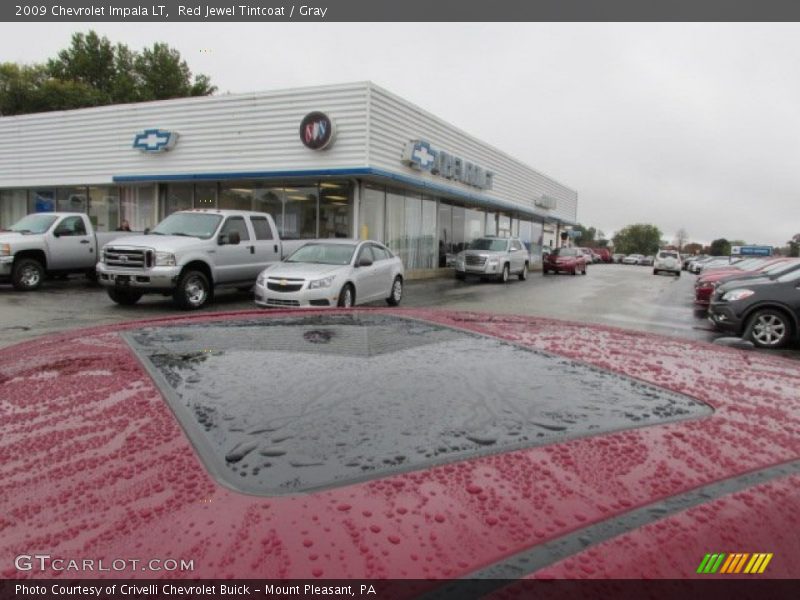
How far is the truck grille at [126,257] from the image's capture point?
445 inches

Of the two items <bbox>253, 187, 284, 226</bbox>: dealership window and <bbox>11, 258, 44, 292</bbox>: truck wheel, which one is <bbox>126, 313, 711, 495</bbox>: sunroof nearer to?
<bbox>11, 258, 44, 292</bbox>: truck wheel

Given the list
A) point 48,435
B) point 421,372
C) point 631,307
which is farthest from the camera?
point 631,307

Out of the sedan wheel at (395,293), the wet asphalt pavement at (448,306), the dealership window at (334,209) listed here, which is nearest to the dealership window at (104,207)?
the wet asphalt pavement at (448,306)

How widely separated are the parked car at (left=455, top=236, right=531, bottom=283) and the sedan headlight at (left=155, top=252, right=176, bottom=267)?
14142 mm

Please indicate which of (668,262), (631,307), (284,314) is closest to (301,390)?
(284,314)

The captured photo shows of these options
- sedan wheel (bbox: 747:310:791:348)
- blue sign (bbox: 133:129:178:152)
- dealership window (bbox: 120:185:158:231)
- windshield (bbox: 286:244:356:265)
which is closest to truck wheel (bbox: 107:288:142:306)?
windshield (bbox: 286:244:356:265)

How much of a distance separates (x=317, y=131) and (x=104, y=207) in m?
11.6

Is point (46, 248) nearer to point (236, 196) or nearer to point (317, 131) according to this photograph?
point (236, 196)

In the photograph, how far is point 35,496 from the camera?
0.99 m

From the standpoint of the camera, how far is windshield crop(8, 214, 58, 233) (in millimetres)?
14656

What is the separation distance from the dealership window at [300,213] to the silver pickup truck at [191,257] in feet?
19.9

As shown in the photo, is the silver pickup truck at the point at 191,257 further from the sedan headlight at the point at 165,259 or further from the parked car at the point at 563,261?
the parked car at the point at 563,261
